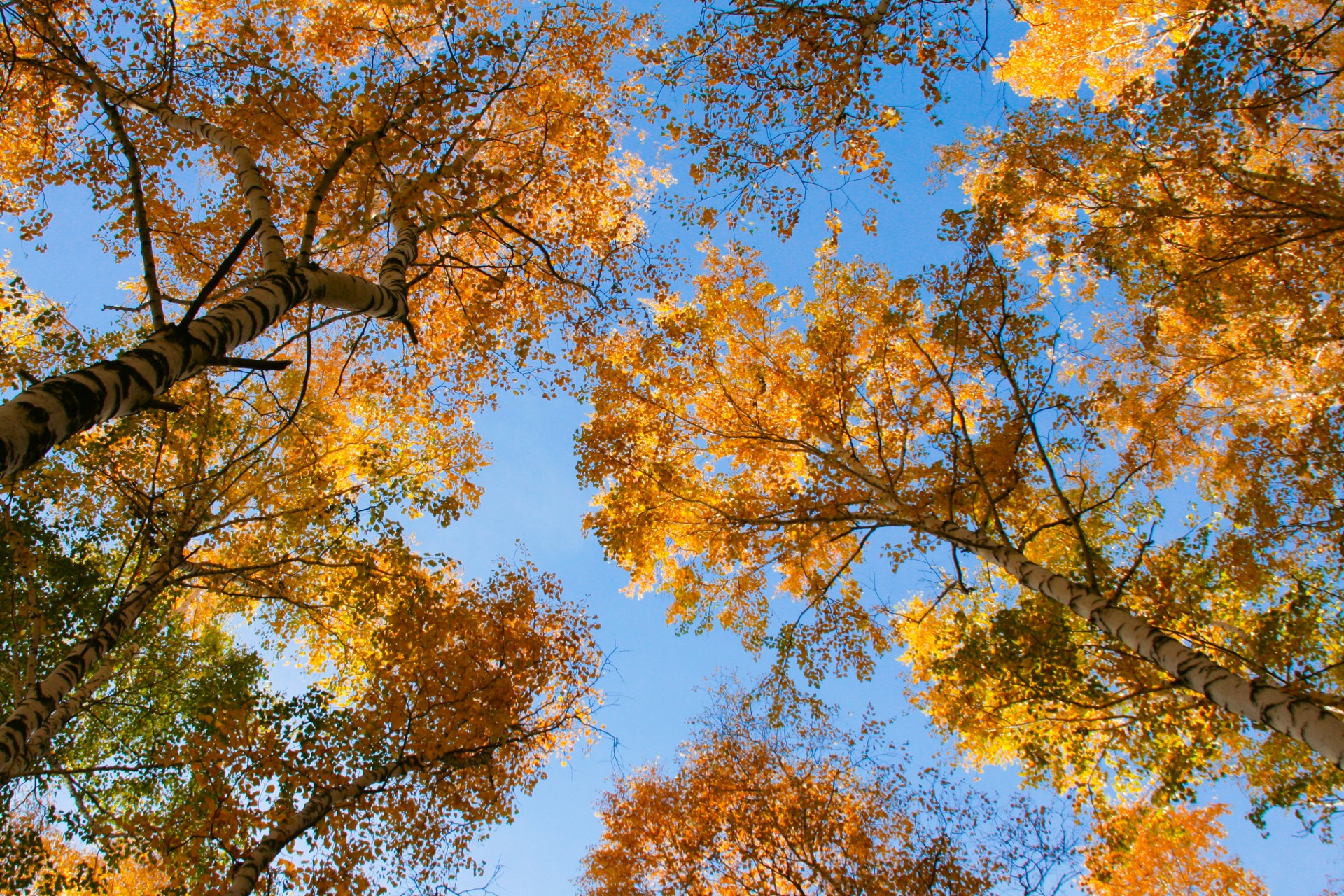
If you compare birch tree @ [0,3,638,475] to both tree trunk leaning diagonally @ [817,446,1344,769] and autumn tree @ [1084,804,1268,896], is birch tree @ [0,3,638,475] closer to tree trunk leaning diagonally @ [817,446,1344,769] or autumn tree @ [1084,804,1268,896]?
tree trunk leaning diagonally @ [817,446,1344,769]

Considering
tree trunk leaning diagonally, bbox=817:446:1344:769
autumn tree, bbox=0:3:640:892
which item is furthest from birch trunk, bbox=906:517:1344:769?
autumn tree, bbox=0:3:640:892

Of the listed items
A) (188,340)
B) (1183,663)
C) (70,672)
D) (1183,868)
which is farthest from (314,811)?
(1183,868)

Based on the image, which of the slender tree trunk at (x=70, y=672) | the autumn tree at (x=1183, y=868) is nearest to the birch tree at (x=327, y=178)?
the slender tree trunk at (x=70, y=672)

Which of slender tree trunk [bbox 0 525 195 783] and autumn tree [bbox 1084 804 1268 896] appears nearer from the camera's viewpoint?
slender tree trunk [bbox 0 525 195 783]

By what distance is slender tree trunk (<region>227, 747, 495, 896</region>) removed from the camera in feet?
16.8

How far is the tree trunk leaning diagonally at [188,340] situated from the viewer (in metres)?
2.18

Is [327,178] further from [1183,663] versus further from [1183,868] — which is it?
[1183,868]

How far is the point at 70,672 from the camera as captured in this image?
5.19 meters

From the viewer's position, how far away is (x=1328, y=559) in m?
7.29

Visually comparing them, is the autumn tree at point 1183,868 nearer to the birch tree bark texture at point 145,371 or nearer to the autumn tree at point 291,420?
the autumn tree at point 291,420

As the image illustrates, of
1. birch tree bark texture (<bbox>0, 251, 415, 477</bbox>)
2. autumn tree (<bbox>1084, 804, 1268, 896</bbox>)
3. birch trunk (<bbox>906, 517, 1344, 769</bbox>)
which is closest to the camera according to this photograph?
birch tree bark texture (<bbox>0, 251, 415, 477</bbox>)

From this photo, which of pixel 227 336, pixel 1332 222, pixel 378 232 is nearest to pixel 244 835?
pixel 227 336

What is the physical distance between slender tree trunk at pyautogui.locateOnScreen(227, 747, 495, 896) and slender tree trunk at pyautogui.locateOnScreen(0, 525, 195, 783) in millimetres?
1963

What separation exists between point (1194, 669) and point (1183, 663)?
70 mm
